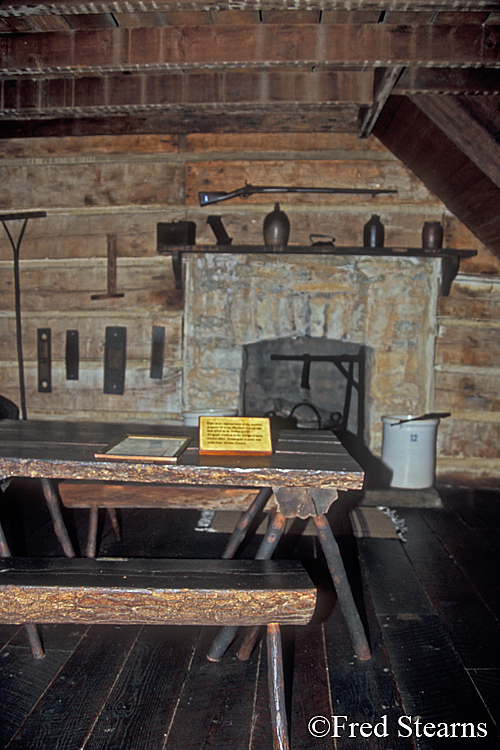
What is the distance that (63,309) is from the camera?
14.1 ft

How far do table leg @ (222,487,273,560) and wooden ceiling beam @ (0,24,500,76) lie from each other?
2.19 metres

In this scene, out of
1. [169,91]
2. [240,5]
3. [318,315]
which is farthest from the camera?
[318,315]

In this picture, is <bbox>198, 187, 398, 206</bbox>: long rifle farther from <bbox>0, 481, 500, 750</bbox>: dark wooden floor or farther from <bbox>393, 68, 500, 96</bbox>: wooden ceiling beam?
<bbox>0, 481, 500, 750</bbox>: dark wooden floor

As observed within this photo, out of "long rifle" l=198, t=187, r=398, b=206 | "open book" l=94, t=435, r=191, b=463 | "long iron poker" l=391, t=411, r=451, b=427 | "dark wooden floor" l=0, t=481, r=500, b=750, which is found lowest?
"dark wooden floor" l=0, t=481, r=500, b=750

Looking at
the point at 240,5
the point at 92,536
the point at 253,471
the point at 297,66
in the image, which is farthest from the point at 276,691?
the point at 297,66

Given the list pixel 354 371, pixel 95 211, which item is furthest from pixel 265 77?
pixel 354 371

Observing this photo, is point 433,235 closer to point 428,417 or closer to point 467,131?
point 467,131

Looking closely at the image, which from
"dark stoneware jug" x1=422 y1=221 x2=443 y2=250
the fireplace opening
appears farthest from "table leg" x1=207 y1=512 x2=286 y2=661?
the fireplace opening

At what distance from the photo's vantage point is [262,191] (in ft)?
12.9

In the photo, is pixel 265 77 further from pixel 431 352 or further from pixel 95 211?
pixel 431 352

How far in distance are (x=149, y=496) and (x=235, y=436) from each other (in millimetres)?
879

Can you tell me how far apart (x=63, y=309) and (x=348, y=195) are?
262cm

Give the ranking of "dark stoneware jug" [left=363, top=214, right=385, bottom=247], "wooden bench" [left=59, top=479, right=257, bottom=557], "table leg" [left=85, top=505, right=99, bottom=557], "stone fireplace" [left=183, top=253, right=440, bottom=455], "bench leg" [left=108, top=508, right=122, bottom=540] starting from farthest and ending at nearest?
"stone fireplace" [left=183, top=253, right=440, bottom=455], "dark stoneware jug" [left=363, top=214, right=385, bottom=247], "bench leg" [left=108, top=508, right=122, bottom=540], "table leg" [left=85, top=505, right=99, bottom=557], "wooden bench" [left=59, top=479, right=257, bottom=557]

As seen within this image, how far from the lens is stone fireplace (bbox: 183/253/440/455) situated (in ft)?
13.1
